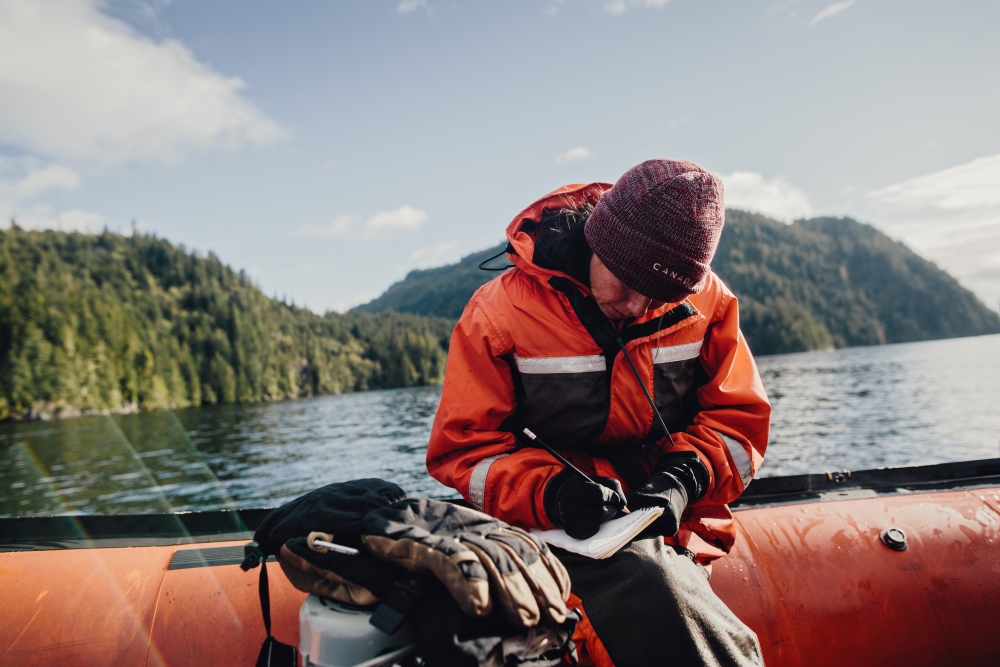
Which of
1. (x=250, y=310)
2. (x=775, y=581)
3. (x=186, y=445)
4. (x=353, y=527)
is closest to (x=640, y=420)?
(x=775, y=581)

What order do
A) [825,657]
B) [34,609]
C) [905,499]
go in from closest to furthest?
[34,609] < [825,657] < [905,499]

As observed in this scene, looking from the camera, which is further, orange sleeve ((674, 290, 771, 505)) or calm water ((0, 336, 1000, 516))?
calm water ((0, 336, 1000, 516))

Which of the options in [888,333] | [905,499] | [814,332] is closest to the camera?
[905,499]

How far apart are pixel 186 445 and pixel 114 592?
2368 centimetres

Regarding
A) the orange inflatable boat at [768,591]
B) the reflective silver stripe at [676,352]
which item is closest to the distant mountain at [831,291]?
the orange inflatable boat at [768,591]

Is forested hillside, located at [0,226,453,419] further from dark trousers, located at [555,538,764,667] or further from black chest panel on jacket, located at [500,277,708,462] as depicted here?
dark trousers, located at [555,538,764,667]

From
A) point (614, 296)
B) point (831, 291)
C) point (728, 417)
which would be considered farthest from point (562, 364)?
point (831, 291)

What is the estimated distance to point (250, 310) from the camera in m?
103

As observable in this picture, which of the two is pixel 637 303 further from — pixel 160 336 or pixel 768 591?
pixel 160 336

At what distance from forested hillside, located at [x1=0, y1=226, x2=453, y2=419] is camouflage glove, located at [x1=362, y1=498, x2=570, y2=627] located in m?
60.9

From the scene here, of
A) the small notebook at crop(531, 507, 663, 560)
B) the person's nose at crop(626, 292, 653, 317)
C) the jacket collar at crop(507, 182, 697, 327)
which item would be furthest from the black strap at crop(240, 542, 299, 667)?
the person's nose at crop(626, 292, 653, 317)

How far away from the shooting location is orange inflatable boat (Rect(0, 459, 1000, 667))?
204cm

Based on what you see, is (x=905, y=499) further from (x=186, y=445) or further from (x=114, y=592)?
(x=186, y=445)

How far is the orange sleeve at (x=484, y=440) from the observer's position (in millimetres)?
1927
